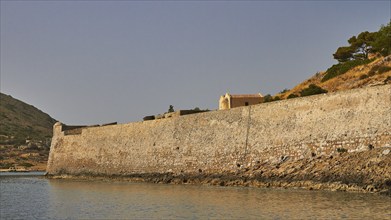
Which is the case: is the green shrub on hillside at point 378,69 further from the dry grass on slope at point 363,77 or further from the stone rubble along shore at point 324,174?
the stone rubble along shore at point 324,174

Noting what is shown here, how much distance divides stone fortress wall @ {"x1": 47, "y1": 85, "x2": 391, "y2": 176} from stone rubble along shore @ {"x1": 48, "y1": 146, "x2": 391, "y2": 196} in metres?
0.34

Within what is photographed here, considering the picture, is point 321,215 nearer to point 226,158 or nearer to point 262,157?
point 262,157

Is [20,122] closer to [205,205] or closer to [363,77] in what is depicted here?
[363,77]

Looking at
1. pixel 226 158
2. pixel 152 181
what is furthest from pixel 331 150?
pixel 152 181

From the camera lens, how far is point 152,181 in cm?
3172

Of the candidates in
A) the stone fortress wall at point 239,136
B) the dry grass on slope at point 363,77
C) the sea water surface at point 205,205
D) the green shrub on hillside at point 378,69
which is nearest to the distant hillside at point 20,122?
the stone fortress wall at point 239,136

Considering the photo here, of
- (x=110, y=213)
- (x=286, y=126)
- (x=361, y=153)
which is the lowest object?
(x=110, y=213)

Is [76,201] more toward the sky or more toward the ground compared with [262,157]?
more toward the ground

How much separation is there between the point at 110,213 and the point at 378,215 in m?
8.31

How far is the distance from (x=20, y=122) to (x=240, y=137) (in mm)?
82819

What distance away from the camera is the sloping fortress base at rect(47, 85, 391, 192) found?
2188 cm

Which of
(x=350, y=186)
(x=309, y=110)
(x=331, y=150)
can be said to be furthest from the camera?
(x=309, y=110)

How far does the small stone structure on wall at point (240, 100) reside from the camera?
158ft

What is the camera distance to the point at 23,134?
90.2 metres
